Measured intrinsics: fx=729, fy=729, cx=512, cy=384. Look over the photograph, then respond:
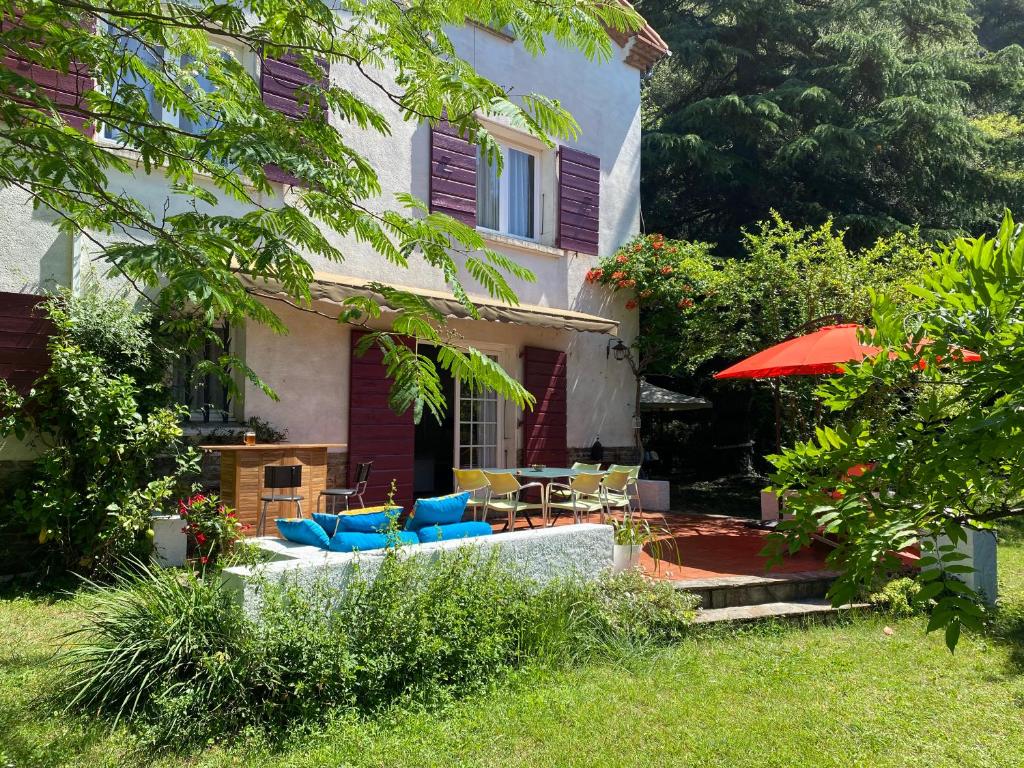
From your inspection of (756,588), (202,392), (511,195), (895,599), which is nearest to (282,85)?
(202,392)

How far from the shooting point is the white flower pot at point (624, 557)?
6.64m

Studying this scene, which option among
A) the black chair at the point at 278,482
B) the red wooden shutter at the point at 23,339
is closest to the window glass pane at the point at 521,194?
the black chair at the point at 278,482

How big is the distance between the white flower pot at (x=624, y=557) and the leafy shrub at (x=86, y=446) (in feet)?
14.3

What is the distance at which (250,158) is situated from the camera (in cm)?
377

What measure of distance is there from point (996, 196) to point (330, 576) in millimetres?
18762

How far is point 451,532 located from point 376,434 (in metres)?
4.38

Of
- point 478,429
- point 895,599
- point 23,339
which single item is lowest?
point 895,599

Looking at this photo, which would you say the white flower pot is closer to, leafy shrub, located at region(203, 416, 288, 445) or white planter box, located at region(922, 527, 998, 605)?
white planter box, located at region(922, 527, 998, 605)

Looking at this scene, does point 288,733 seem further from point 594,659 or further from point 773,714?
point 773,714

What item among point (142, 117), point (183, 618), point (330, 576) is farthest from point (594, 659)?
point (142, 117)

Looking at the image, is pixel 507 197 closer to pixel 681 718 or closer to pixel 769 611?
pixel 769 611

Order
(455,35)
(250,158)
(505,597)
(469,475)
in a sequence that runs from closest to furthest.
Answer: (250,158) < (505,597) < (469,475) < (455,35)

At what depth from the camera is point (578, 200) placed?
1253 cm

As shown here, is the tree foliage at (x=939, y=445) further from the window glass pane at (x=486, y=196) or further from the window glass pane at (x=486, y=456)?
the window glass pane at (x=486, y=196)
